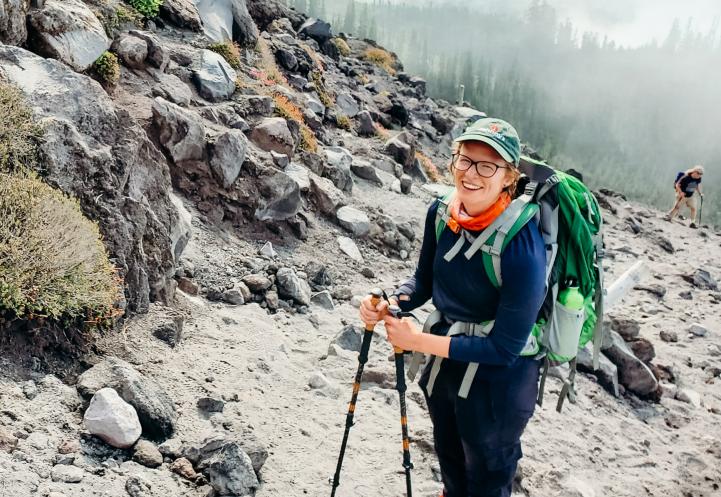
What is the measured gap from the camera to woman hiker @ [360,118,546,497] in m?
2.71

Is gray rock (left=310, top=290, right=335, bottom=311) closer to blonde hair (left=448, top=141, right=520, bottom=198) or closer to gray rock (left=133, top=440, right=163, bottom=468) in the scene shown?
gray rock (left=133, top=440, right=163, bottom=468)

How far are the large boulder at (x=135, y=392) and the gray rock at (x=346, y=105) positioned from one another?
19.1 meters

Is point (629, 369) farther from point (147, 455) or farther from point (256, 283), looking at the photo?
point (147, 455)

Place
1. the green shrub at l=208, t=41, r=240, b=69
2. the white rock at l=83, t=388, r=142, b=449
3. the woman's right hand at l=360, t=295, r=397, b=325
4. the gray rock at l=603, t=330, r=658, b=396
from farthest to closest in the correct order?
the green shrub at l=208, t=41, r=240, b=69 < the gray rock at l=603, t=330, r=658, b=396 < the white rock at l=83, t=388, r=142, b=449 < the woman's right hand at l=360, t=295, r=397, b=325

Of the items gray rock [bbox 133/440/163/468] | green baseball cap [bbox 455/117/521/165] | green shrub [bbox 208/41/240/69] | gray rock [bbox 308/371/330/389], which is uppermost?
green baseball cap [bbox 455/117/521/165]

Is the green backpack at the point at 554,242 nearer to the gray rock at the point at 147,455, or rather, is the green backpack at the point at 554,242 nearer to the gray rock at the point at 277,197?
the gray rock at the point at 147,455

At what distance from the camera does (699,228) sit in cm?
2608

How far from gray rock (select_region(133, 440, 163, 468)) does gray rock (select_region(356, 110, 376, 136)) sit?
18.4 metres

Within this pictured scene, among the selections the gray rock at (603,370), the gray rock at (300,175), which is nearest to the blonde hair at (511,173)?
the gray rock at (603,370)

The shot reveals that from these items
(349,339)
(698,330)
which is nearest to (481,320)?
(349,339)

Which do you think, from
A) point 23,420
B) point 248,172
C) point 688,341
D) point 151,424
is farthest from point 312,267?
point 688,341

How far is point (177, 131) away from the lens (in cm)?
898

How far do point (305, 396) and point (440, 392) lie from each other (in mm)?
3004

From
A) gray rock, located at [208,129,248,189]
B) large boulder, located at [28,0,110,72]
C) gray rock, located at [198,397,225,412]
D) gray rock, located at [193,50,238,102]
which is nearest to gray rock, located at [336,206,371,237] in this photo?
gray rock, located at [208,129,248,189]
